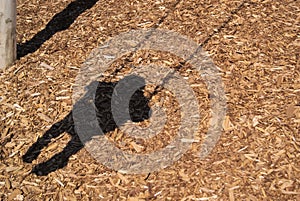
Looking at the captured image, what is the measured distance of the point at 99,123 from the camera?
460cm

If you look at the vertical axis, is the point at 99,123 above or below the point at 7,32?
below

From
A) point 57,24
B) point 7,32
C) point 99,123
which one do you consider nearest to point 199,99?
point 99,123

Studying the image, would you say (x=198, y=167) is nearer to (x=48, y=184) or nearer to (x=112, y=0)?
(x=48, y=184)

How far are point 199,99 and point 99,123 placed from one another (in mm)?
1037

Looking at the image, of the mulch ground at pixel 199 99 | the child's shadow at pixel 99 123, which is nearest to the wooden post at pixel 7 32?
the mulch ground at pixel 199 99

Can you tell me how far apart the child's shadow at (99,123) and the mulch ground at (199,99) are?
73 millimetres

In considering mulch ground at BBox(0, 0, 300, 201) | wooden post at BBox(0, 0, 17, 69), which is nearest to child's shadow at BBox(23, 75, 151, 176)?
mulch ground at BBox(0, 0, 300, 201)

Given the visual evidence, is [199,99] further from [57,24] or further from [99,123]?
[57,24]

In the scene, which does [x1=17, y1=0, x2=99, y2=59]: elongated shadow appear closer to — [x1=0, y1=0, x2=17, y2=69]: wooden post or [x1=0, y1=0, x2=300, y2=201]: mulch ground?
[x1=0, y1=0, x2=300, y2=201]: mulch ground

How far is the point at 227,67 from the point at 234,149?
1144 mm

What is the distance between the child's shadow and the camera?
4.30 m

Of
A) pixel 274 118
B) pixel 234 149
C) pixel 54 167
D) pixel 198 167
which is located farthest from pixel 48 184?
pixel 274 118

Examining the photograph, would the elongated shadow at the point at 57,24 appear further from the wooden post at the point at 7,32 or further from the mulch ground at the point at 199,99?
the wooden post at the point at 7,32

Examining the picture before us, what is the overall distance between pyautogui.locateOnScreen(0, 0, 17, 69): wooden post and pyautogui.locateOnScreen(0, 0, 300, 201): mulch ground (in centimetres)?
13
